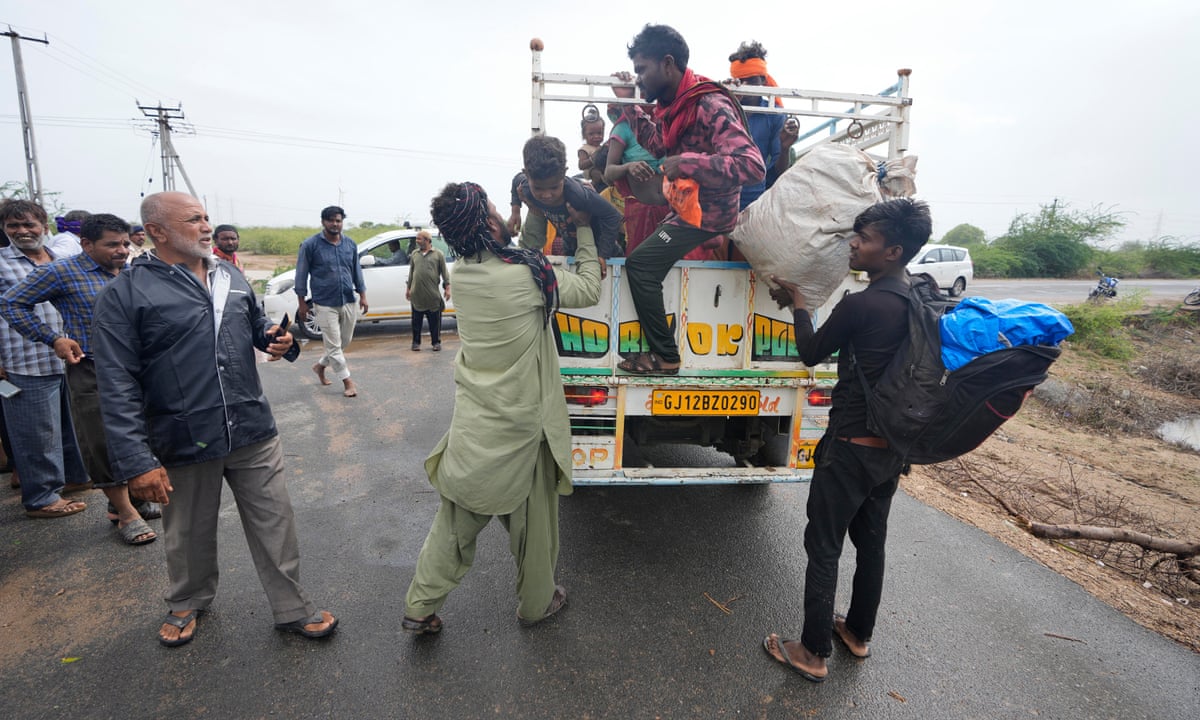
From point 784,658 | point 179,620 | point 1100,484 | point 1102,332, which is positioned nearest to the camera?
point 784,658

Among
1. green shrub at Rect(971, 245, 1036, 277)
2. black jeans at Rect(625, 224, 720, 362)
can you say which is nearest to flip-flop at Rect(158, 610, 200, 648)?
black jeans at Rect(625, 224, 720, 362)

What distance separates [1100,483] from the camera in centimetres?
493

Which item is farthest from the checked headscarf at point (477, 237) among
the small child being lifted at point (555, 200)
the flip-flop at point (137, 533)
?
the flip-flop at point (137, 533)

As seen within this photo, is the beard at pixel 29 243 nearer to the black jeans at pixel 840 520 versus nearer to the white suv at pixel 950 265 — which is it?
the black jeans at pixel 840 520

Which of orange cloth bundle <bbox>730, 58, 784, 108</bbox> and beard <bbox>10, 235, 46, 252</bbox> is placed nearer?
Answer: beard <bbox>10, 235, 46, 252</bbox>

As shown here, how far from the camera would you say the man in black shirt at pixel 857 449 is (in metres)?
2.08

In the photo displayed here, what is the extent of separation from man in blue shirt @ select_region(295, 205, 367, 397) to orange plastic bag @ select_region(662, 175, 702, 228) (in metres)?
4.53

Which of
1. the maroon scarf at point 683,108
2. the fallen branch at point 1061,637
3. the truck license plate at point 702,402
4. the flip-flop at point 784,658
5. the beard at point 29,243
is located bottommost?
the fallen branch at point 1061,637

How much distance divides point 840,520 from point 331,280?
573cm

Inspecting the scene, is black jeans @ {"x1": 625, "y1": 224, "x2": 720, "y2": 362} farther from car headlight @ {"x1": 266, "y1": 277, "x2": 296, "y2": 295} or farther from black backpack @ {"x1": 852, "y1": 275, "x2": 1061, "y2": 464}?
car headlight @ {"x1": 266, "y1": 277, "x2": 296, "y2": 295}

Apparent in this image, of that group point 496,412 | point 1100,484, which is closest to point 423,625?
point 496,412

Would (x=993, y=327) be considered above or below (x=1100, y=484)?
above

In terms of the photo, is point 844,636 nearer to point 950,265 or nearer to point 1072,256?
point 950,265

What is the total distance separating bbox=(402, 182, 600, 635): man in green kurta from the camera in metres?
2.27
